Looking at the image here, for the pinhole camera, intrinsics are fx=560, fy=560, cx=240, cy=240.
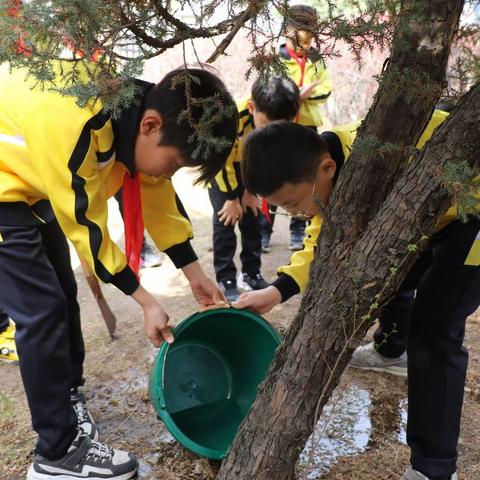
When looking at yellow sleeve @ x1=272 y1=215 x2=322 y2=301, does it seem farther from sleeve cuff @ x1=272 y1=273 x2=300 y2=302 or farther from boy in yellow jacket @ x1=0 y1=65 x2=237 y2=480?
boy in yellow jacket @ x1=0 y1=65 x2=237 y2=480

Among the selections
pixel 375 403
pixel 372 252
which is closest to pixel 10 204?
pixel 372 252

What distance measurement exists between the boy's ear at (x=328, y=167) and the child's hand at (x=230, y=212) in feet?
4.61

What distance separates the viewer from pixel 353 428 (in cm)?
219

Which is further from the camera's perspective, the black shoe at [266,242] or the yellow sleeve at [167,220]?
the black shoe at [266,242]

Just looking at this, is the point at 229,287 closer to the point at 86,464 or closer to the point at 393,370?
the point at 393,370

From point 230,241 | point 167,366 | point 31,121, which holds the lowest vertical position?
point 167,366

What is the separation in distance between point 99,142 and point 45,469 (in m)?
1.07

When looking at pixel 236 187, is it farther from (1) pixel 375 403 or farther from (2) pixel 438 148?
(2) pixel 438 148

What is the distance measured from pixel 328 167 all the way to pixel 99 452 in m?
1.23

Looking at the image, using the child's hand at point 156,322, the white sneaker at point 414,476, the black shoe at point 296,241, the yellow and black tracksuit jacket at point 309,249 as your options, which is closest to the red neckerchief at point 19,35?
the child's hand at point 156,322

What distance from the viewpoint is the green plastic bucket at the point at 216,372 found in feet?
6.98

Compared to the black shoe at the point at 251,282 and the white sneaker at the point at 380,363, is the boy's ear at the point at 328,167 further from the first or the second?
the black shoe at the point at 251,282

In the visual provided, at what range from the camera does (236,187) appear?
128 inches

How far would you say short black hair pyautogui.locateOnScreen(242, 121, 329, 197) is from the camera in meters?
1.86
